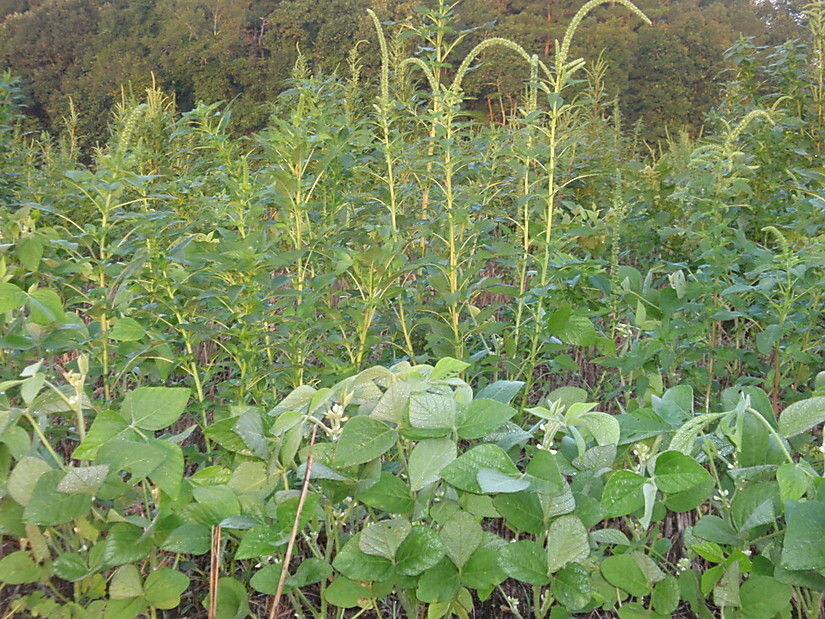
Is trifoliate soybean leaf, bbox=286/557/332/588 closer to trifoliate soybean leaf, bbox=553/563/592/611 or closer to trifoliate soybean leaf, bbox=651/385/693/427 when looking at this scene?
trifoliate soybean leaf, bbox=553/563/592/611

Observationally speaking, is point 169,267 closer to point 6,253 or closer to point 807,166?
point 6,253

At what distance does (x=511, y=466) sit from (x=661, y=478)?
0.54ft

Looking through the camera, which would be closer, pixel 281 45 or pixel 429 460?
pixel 429 460

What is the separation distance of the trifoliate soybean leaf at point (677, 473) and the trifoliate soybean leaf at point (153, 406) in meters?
0.57

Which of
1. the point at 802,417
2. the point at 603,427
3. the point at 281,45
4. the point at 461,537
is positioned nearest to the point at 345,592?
the point at 461,537

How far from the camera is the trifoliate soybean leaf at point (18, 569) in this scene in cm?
97

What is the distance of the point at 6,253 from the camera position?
56.7 inches

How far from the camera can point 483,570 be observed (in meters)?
0.90

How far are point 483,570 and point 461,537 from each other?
0.05 meters

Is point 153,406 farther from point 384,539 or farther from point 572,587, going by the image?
point 572,587

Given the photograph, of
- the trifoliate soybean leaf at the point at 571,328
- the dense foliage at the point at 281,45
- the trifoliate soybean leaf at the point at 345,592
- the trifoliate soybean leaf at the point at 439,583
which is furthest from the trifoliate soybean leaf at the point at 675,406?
the dense foliage at the point at 281,45

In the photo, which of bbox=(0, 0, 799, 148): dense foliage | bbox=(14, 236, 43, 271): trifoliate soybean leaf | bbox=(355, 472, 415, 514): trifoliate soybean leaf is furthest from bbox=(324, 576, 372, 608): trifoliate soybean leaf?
bbox=(0, 0, 799, 148): dense foliage

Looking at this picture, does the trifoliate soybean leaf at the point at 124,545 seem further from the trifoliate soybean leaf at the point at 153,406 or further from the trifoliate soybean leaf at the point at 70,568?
the trifoliate soybean leaf at the point at 153,406

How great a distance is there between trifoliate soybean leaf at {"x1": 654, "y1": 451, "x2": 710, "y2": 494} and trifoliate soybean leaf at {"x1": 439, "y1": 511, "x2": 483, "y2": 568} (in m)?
0.22
